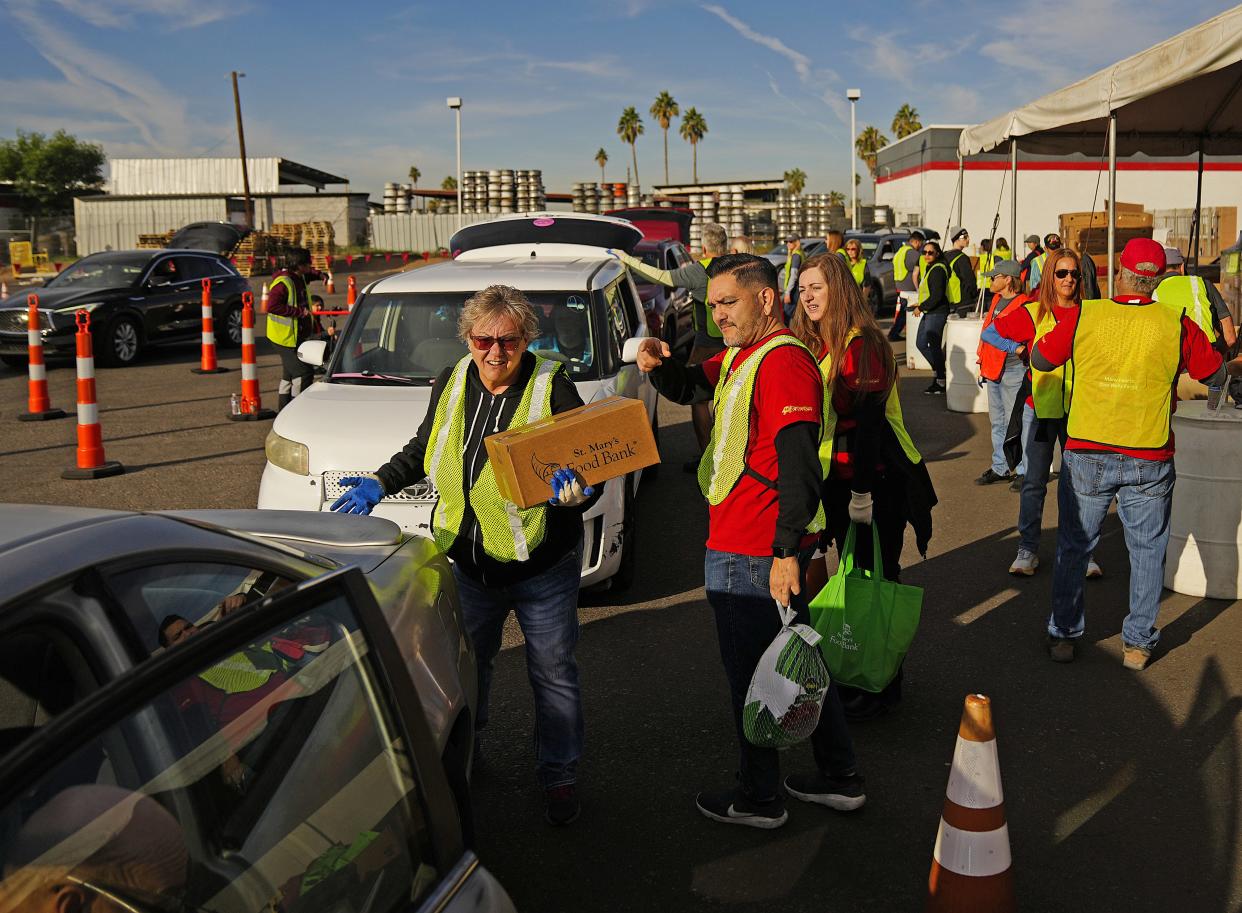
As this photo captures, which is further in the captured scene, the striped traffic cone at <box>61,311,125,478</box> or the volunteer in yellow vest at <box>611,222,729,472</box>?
the striped traffic cone at <box>61,311,125,478</box>

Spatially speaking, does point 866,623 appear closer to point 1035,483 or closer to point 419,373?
point 1035,483

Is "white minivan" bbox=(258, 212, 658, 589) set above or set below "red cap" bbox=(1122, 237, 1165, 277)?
below

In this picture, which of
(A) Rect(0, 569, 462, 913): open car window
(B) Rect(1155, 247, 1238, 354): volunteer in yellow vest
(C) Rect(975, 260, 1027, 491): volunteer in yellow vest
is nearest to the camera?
(A) Rect(0, 569, 462, 913): open car window

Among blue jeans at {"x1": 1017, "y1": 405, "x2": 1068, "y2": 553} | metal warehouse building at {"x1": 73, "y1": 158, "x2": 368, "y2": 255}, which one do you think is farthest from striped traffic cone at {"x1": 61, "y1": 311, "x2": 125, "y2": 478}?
metal warehouse building at {"x1": 73, "y1": 158, "x2": 368, "y2": 255}

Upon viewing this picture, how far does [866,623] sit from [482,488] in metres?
1.76

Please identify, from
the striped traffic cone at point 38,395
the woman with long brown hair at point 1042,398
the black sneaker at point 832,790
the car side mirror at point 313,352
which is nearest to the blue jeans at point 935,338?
the woman with long brown hair at point 1042,398

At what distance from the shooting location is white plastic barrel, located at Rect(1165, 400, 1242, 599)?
21.0 feet

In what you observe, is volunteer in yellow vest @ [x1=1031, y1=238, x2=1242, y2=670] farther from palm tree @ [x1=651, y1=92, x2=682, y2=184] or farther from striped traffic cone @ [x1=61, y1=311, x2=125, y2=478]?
palm tree @ [x1=651, y1=92, x2=682, y2=184]

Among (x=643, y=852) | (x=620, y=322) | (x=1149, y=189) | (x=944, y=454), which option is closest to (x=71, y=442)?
(x=620, y=322)

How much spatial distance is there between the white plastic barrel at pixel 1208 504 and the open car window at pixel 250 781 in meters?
5.43

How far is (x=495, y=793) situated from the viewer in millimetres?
4449

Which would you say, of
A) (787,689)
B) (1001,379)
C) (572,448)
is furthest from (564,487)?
(1001,379)

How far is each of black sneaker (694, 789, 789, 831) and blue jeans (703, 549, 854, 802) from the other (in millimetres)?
33

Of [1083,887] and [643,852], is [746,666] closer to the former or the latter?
[643,852]
